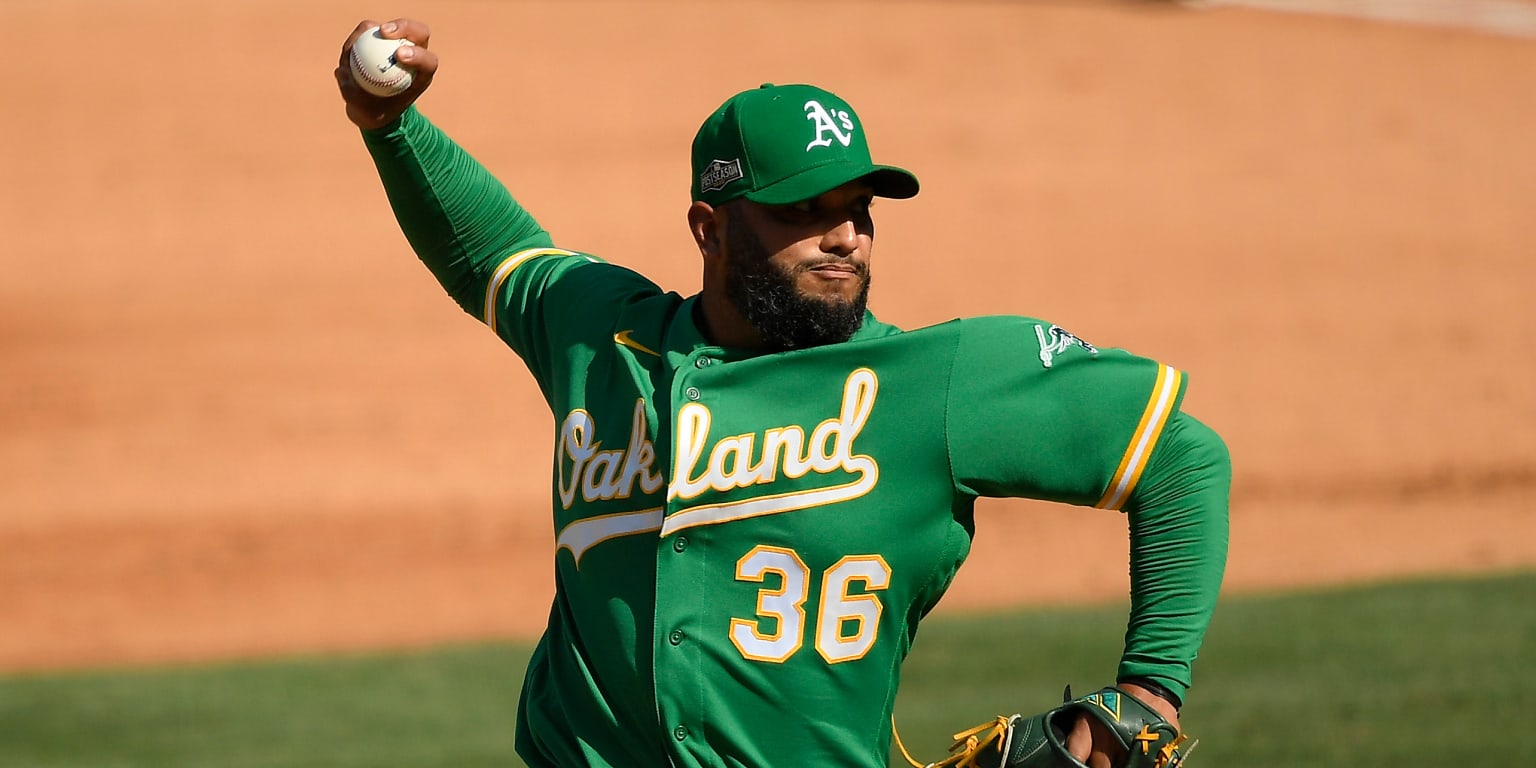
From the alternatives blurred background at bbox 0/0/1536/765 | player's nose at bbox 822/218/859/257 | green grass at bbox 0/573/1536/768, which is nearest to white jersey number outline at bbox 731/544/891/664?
player's nose at bbox 822/218/859/257

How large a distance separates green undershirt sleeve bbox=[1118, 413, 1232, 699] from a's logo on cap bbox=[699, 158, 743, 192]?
0.78 metres

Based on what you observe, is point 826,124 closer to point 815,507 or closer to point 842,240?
point 842,240

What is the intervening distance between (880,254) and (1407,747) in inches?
426

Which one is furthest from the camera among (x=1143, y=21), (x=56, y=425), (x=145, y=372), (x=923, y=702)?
(x=1143, y=21)

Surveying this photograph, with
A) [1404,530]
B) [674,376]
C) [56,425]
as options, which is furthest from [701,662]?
[56,425]

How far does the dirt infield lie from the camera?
11773 mm

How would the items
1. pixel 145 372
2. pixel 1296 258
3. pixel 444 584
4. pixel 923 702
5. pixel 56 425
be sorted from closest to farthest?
pixel 923 702, pixel 444 584, pixel 56 425, pixel 145 372, pixel 1296 258

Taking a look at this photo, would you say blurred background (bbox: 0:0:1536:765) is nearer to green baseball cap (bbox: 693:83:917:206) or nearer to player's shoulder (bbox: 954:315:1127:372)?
green baseball cap (bbox: 693:83:917:206)

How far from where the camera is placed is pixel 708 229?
10.2ft

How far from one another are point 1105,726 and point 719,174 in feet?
3.43

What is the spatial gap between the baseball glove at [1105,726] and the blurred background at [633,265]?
7.70 m

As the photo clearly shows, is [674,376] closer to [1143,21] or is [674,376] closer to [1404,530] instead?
[1404,530]

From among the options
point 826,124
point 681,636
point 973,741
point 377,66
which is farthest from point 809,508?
point 377,66

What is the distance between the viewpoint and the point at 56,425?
14.2 m
